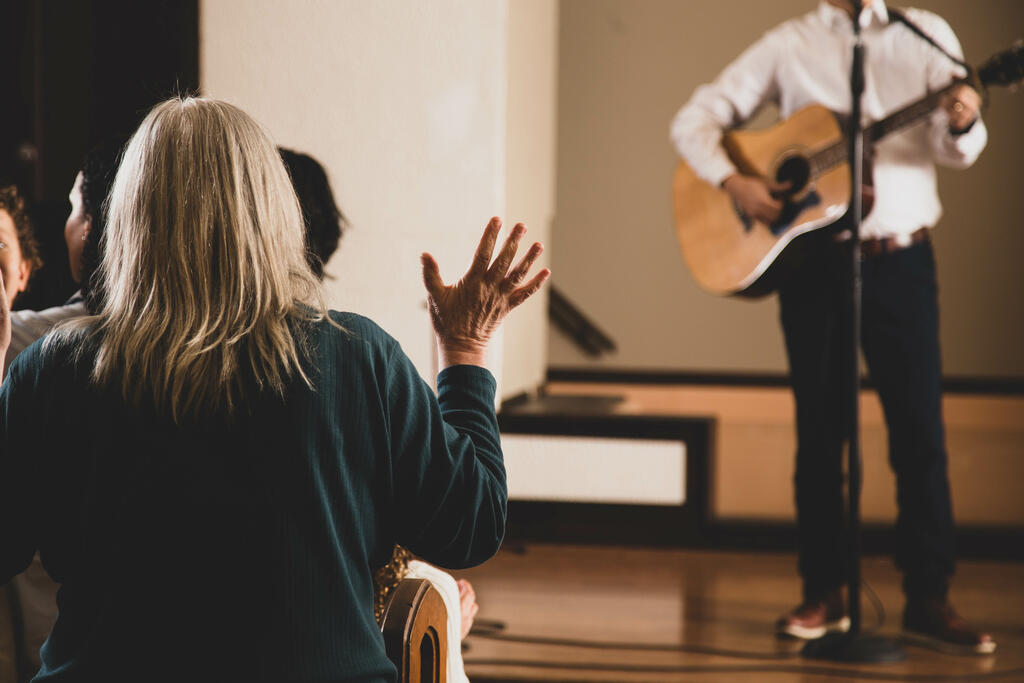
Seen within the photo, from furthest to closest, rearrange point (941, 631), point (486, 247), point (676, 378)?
1. point (676, 378)
2. point (941, 631)
3. point (486, 247)

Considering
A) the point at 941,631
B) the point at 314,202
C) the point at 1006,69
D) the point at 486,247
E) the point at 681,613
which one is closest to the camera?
the point at 486,247

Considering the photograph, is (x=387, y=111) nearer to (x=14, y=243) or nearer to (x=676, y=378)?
(x=14, y=243)

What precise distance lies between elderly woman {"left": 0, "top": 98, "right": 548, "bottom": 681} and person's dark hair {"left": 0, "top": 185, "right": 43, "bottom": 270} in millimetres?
521

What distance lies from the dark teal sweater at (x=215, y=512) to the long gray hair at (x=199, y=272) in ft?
0.09

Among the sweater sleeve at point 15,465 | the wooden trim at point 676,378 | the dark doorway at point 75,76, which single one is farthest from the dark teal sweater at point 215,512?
the wooden trim at point 676,378

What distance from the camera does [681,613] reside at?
2.69m

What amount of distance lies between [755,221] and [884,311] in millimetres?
390

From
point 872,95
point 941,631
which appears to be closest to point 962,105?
point 872,95

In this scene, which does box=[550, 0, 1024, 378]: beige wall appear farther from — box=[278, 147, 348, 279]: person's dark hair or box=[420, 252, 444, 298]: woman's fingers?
box=[420, 252, 444, 298]: woman's fingers

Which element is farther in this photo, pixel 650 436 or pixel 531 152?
pixel 531 152

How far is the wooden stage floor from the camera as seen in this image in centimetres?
218

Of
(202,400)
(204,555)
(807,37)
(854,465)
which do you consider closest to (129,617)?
(204,555)

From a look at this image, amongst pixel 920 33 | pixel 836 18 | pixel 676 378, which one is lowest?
pixel 676 378

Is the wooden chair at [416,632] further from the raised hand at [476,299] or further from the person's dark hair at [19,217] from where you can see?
the person's dark hair at [19,217]
